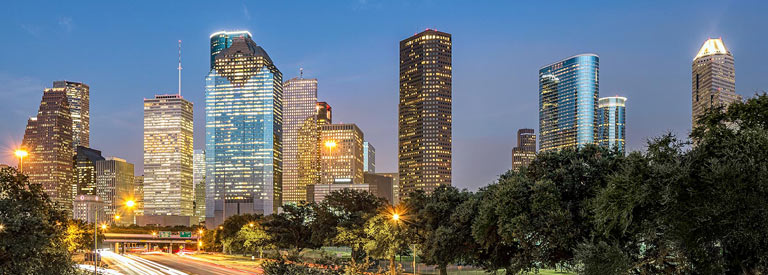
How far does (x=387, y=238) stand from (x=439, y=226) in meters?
10.1

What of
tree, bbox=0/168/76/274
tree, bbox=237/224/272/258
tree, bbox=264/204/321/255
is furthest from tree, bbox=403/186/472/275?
tree, bbox=237/224/272/258

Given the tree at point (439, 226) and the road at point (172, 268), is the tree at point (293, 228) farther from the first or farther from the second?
the tree at point (439, 226)

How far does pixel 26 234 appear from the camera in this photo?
887 inches

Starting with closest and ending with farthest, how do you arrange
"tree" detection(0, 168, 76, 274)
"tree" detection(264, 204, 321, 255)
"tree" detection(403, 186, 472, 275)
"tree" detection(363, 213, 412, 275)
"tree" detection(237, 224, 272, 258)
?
"tree" detection(0, 168, 76, 274) < "tree" detection(403, 186, 472, 275) < "tree" detection(363, 213, 412, 275) < "tree" detection(264, 204, 321, 255) < "tree" detection(237, 224, 272, 258)

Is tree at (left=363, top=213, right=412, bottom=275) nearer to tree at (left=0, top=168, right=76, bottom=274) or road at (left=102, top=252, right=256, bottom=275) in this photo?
road at (left=102, top=252, right=256, bottom=275)

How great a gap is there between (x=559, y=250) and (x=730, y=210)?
10.6 m

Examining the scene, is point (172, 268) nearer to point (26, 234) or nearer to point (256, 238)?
point (256, 238)

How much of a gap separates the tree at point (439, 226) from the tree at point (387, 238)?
182 centimetres

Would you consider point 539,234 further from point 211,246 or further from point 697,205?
point 211,246

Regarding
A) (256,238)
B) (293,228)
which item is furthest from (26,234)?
(256,238)

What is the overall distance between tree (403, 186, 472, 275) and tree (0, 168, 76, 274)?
2307 centimetres

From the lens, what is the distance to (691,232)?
23.3 metres

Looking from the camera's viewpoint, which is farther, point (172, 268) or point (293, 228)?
point (293, 228)

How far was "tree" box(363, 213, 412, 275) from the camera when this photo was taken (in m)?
52.4
